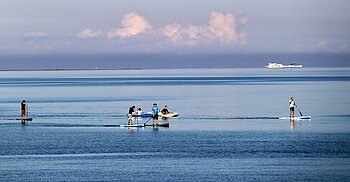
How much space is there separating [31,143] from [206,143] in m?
10.9

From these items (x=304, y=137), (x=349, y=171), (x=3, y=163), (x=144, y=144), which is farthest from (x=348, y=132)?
(x=3, y=163)

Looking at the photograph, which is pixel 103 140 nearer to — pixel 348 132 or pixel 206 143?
pixel 206 143

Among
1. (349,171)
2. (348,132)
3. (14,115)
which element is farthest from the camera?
(14,115)

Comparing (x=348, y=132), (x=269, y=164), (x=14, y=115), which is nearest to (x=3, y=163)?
(x=269, y=164)

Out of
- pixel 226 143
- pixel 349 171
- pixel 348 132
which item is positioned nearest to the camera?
pixel 349 171

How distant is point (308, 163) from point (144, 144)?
12.6 m

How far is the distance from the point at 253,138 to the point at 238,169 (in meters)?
14.0

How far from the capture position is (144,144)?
158ft

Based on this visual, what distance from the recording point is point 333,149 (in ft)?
145

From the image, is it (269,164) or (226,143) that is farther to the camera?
(226,143)

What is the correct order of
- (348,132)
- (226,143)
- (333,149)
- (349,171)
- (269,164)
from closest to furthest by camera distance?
(349,171), (269,164), (333,149), (226,143), (348,132)

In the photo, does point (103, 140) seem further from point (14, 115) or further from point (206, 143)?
point (14, 115)

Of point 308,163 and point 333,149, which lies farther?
point 333,149

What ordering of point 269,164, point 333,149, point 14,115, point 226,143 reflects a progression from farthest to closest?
1. point 14,115
2. point 226,143
3. point 333,149
4. point 269,164
